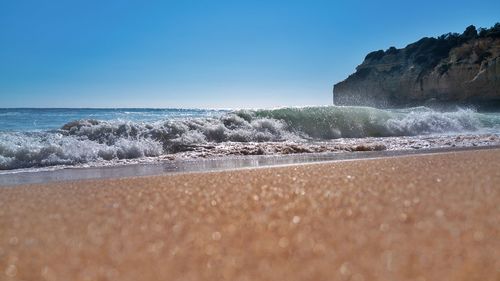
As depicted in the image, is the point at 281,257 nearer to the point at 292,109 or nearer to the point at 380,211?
the point at 380,211

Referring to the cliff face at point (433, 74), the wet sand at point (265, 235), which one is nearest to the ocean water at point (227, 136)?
Result: the wet sand at point (265, 235)

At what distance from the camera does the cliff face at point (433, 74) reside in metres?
31.5

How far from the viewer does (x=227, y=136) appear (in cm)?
891

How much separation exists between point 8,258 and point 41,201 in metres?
1.00

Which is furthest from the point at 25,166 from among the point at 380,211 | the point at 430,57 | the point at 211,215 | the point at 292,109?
→ the point at 430,57

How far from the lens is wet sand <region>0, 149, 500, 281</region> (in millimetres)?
787

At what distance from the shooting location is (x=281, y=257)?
851 mm

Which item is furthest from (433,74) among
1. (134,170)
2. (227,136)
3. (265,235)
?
(265,235)

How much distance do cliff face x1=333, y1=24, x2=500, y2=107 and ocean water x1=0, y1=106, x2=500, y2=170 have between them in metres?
19.6

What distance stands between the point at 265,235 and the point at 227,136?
7887 mm

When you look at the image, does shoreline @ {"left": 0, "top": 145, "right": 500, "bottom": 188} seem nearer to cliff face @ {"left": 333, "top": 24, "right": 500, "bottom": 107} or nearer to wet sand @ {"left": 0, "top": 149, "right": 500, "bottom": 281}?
wet sand @ {"left": 0, "top": 149, "right": 500, "bottom": 281}

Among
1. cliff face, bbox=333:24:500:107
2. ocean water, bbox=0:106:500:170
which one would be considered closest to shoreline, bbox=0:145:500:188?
ocean water, bbox=0:106:500:170

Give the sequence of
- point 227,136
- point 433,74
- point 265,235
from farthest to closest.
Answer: point 433,74 → point 227,136 → point 265,235

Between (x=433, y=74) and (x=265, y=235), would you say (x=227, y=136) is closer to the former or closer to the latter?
(x=265, y=235)
